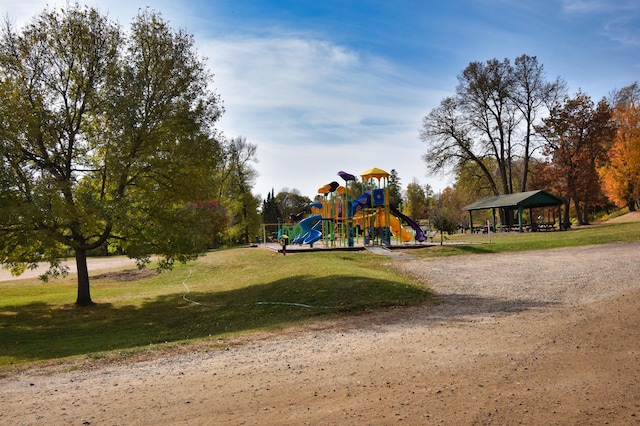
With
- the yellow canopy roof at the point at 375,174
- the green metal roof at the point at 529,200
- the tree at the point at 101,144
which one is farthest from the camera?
the green metal roof at the point at 529,200

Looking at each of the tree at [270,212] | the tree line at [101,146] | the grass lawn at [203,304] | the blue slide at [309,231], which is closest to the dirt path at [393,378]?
the grass lawn at [203,304]

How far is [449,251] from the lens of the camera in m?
22.4

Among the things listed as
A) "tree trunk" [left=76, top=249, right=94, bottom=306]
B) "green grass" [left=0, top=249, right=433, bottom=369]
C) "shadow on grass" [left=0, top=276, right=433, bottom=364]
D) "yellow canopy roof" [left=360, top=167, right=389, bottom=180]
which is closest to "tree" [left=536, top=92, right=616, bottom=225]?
"yellow canopy roof" [left=360, top=167, right=389, bottom=180]

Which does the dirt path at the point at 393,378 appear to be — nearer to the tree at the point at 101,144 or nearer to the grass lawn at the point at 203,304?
the grass lawn at the point at 203,304

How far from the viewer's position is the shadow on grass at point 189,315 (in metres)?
10.7

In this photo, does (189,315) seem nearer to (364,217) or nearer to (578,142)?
(364,217)

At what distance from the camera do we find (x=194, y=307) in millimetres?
15094

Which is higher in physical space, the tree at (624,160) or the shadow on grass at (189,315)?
the tree at (624,160)

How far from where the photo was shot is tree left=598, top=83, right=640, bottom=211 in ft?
142

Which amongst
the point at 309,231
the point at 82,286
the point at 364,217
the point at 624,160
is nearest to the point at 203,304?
the point at 82,286

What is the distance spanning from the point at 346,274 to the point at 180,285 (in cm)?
992

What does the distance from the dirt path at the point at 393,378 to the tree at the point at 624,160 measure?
40828mm

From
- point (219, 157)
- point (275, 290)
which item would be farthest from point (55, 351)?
point (219, 157)

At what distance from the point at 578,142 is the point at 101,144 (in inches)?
1591
